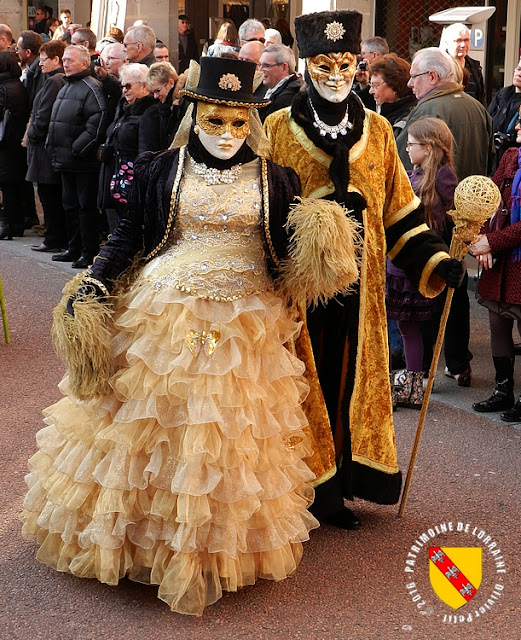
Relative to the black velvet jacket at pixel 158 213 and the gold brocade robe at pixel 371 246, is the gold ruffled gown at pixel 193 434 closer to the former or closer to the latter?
the black velvet jacket at pixel 158 213

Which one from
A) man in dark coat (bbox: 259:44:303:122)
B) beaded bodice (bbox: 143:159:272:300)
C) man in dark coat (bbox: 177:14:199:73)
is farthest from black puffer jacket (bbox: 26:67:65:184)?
beaded bodice (bbox: 143:159:272:300)

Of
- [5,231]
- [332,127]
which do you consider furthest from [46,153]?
[332,127]

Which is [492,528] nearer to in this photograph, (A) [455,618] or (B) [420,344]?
(A) [455,618]

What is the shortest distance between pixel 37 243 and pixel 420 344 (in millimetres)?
6718

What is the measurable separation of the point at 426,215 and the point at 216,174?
94.3 inches

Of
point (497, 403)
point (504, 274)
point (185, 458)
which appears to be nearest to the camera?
point (185, 458)

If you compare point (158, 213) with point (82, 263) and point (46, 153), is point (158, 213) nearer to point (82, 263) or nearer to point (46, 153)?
point (82, 263)

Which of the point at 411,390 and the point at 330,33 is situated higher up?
the point at 330,33

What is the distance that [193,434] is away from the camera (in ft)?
11.7

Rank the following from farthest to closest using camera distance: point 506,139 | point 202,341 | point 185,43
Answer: point 185,43 < point 506,139 < point 202,341

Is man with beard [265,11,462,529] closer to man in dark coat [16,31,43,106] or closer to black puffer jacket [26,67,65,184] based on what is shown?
black puffer jacket [26,67,65,184]

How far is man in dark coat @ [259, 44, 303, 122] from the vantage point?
27.0ft

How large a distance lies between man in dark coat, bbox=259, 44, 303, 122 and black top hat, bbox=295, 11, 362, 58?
416cm

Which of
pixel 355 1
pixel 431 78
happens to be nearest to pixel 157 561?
pixel 431 78
